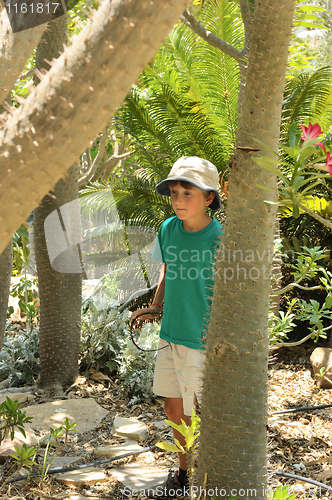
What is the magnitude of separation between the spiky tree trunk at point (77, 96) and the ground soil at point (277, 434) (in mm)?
1741

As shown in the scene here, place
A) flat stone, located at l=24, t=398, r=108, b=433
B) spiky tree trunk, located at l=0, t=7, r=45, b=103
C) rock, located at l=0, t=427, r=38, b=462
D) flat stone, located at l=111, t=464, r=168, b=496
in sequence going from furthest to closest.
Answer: flat stone, located at l=24, t=398, r=108, b=433
flat stone, located at l=111, t=464, r=168, b=496
rock, located at l=0, t=427, r=38, b=462
spiky tree trunk, located at l=0, t=7, r=45, b=103

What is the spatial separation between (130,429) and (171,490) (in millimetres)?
903

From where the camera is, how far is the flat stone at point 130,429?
3.13m

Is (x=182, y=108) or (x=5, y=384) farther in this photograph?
(x=182, y=108)

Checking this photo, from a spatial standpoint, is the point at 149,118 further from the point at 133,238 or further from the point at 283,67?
the point at 283,67

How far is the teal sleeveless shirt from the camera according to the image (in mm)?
2289

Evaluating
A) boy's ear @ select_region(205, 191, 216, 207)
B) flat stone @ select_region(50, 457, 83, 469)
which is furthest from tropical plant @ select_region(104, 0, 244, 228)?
flat stone @ select_region(50, 457, 83, 469)

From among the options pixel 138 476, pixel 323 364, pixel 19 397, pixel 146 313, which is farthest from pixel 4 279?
pixel 323 364

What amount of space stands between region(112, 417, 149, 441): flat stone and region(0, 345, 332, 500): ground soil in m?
0.05

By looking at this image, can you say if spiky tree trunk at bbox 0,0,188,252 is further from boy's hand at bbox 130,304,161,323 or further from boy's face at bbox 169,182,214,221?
boy's hand at bbox 130,304,161,323

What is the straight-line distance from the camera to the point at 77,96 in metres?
0.76

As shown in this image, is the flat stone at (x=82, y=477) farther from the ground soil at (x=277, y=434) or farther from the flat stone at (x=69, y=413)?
the flat stone at (x=69, y=413)

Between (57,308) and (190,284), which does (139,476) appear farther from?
(57,308)

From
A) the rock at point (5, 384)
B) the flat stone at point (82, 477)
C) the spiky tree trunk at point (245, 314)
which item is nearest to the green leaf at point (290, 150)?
the spiky tree trunk at point (245, 314)
